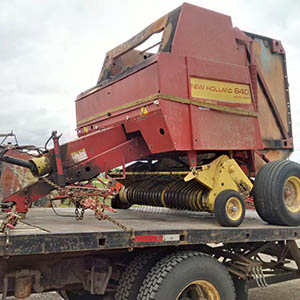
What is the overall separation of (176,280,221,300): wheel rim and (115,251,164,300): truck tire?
0.41 m

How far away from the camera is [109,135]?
4.89m

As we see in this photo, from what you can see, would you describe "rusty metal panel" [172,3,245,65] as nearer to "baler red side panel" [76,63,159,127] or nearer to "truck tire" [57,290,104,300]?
"baler red side panel" [76,63,159,127]

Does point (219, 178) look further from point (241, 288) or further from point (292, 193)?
point (241, 288)

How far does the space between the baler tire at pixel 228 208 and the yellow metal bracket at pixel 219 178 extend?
25 cm

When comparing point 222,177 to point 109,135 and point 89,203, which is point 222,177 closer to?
point 109,135

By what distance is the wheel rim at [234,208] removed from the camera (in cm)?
446

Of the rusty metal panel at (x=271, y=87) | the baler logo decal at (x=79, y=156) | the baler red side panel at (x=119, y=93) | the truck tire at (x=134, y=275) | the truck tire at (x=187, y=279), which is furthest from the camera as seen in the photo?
the rusty metal panel at (x=271, y=87)

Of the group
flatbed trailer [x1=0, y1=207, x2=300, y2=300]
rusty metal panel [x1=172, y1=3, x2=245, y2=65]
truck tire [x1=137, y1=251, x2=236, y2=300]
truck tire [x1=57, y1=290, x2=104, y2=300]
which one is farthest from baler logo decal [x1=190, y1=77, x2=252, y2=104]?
truck tire [x1=57, y1=290, x2=104, y2=300]

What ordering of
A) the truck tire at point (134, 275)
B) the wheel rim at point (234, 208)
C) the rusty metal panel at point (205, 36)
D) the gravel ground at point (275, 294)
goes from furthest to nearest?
the gravel ground at point (275, 294)
the rusty metal panel at point (205, 36)
the wheel rim at point (234, 208)
the truck tire at point (134, 275)

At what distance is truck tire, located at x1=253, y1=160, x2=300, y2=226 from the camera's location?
4852mm

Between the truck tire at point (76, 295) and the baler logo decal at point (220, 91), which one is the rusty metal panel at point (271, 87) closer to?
the baler logo decal at point (220, 91)

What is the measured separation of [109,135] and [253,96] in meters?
1.94

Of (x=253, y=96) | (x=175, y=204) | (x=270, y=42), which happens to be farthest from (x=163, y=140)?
(x=270, y=42)

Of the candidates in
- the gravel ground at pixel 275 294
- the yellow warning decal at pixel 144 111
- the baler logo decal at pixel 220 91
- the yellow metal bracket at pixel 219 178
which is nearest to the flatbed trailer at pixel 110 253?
the yellow metal bracket at pixel 219 178
